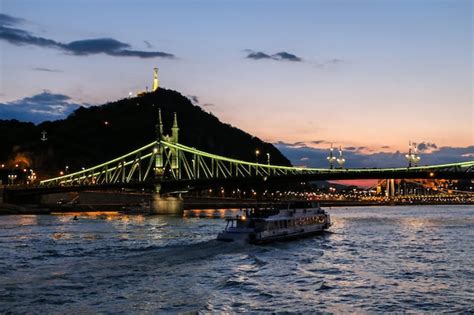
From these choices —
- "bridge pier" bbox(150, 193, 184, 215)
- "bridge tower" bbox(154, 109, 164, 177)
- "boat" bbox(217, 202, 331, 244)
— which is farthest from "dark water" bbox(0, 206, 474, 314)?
"bridge tower" bbox(154, 109, 164, 177)

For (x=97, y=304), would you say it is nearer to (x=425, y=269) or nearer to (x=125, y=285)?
(x=125, y=285)

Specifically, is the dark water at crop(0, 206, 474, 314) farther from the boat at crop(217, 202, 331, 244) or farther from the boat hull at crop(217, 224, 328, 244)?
the boat at crop(217, 202, 331, 244)

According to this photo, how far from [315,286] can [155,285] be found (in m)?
6.79

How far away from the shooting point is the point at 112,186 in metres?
112

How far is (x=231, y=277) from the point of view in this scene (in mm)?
29734

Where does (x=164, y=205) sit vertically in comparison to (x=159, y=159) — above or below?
below

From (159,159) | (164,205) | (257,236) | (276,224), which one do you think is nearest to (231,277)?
(257,236)

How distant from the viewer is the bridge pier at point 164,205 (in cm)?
10981

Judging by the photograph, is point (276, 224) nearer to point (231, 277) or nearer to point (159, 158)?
point (231, 277)

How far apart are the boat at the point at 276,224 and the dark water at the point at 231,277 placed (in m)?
1.53

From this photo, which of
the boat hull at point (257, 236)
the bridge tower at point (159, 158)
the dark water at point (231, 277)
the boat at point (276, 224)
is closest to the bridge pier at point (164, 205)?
the bridge tower at point (159, 158)

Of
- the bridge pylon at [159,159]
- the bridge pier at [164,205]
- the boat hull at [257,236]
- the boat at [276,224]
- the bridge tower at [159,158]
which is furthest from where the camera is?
the bridge tower at [159,158]

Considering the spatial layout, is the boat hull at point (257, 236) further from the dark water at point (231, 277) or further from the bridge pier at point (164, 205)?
the bridge pier at point (164, 205)

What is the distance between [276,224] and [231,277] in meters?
22.3
